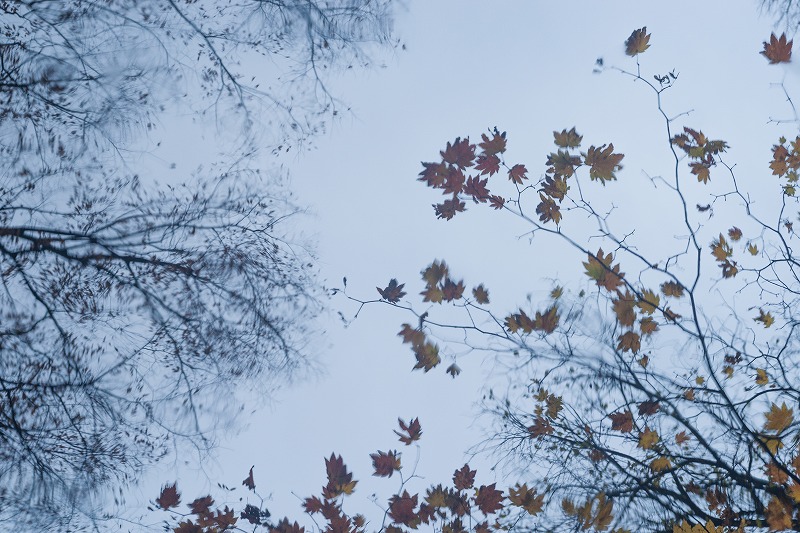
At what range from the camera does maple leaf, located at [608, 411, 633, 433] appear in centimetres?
346

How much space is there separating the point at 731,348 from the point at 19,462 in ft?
15.2

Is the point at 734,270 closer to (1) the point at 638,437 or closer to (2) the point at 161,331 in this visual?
(1) the point at 638,437

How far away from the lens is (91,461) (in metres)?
4.11

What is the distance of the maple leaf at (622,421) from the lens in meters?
3.46

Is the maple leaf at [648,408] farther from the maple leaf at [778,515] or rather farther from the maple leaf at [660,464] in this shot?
the maple leaf at [778,515]

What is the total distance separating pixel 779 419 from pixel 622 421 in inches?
30.5

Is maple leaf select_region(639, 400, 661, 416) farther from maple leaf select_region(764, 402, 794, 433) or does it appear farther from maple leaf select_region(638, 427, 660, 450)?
maple leaf select_region(764, 402, 794, 433)

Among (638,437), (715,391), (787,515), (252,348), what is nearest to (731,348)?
(715,391)

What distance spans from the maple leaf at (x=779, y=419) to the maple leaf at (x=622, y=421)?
2.20 ft

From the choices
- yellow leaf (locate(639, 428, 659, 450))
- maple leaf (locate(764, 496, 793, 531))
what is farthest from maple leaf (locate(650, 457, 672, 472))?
maple leaf (locate(764, 496, 793, 531))

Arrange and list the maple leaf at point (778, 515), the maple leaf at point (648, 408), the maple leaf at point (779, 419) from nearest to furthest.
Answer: the maple leaf at point (778, 515) → the maple leaf at point (779, 419) → the maple leaf at point (648, 408)

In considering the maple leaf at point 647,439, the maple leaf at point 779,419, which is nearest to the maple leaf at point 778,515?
the maple leaf at point 779,419

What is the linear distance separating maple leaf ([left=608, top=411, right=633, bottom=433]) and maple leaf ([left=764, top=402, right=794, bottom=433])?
A: 2.20 ft

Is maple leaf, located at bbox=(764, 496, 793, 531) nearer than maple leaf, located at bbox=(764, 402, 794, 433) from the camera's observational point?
Yes
